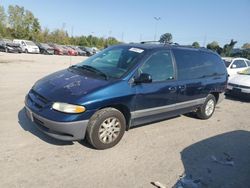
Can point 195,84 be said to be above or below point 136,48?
below

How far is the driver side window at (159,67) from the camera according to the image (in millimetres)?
5125

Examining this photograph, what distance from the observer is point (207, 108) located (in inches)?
275

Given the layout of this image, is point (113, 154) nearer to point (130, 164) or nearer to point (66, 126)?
point (130, 164)

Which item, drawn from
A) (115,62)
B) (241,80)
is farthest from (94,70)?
(241,80)

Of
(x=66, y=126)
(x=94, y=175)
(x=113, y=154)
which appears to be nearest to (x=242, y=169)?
(x=113, y=154)

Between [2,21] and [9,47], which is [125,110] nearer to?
[9,47]

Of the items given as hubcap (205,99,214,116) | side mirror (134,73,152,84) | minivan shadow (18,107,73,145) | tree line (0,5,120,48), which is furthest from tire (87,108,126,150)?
tree line (0,5,120,48)

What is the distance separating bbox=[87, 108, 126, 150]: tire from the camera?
4344 mm

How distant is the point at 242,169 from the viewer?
441 centimetres

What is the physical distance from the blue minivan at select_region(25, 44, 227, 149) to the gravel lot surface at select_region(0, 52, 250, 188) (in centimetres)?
33

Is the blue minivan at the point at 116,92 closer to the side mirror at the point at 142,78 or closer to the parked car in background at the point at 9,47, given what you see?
the side mirror at the point at 142,78

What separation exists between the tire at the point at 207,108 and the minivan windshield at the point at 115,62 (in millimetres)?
2576

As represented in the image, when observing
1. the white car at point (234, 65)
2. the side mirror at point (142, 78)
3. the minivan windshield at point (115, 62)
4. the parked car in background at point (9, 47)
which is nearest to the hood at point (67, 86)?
the minivan windshield at point (115, 62)

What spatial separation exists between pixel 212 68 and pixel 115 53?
276 cm
